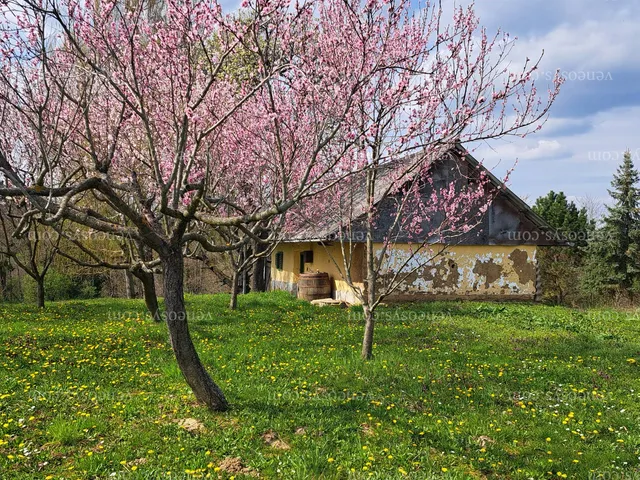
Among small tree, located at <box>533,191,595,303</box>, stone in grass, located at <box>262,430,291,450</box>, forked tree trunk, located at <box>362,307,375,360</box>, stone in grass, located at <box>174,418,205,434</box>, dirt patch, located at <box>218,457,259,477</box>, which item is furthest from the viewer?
small tree, located at <box>533,191,595,303</box>

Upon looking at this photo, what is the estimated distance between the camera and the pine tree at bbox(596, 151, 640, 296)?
1123 inches

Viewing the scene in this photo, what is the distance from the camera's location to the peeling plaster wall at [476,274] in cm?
1805

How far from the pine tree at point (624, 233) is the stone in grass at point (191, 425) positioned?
30.8 m

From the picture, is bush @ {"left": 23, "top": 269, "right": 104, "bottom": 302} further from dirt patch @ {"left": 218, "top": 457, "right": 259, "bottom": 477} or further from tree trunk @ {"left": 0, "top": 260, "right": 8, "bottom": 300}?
dirt patch @ {"left": 218, "top": 457, "right": 259, "bottom": 477}

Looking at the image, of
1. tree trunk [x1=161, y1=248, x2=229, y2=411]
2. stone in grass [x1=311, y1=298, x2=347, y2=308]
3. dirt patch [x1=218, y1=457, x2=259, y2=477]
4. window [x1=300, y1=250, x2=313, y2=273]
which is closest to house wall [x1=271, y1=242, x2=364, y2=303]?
window [x1=300, y1=250, x2=313, y2=273]

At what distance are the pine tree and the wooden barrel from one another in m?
21.3

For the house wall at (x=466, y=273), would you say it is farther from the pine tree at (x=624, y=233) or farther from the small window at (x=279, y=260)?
the pine tree at (x=624, y=233)

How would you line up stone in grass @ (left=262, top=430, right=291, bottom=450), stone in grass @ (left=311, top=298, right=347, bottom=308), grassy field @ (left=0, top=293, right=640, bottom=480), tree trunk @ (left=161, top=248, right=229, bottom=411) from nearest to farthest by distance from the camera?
grassy field @ (left=0, top=293, right=640, bottom=480) → stone in grass @ (left=262, top=430, right=291, bottom=450) → tree trunk @ (left=161, top=248, right=229, bottom=411) → stone in grass @ (left=311, top=298, right=347, bottom=308)

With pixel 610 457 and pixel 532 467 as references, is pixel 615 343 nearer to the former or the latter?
pixel 610 457

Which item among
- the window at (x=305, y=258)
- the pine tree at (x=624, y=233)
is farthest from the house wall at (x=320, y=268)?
the pine tree at (x=624, y=233)

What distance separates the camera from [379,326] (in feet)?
39.1

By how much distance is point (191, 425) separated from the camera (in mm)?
5430

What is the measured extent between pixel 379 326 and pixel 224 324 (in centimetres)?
417

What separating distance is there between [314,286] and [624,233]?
77.3ft
